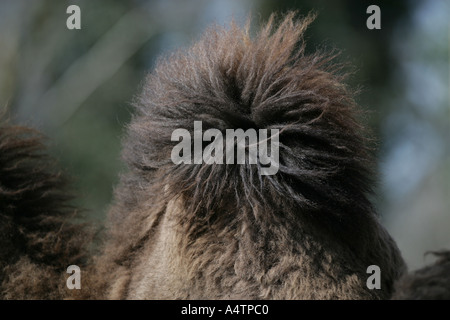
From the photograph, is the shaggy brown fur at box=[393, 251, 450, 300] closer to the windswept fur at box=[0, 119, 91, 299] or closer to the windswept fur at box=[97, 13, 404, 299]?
the windswept fur at box=[97, 13, 404, 299]

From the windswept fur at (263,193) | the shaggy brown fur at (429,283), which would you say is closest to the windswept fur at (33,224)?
the windswept fur at (263,193)

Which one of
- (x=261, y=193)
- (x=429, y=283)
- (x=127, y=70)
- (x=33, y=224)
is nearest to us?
(x=429, y=283)

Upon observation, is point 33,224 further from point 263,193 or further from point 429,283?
point 429,283

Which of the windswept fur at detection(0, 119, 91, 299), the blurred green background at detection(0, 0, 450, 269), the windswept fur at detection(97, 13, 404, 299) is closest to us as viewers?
the windswept fur at detection(97, 13, 404, 299)

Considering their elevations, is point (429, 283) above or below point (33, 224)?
below

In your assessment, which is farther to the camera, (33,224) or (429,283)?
(33,224)

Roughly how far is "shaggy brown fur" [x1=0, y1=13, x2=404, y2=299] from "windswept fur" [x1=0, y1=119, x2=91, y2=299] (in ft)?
1.48

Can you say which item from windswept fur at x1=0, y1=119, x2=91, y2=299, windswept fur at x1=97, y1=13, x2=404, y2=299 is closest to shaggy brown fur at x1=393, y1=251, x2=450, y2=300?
windswept fur at x1=97, y1=13, x2=404, y2=299

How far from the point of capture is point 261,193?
7.16 ft

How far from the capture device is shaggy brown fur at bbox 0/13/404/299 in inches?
84.7

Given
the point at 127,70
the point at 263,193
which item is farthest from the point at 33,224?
the point at 127,70

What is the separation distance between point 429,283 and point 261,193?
2.08 ft

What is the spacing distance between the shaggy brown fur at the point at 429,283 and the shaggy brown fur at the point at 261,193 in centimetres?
23

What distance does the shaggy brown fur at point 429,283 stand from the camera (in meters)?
1.84
